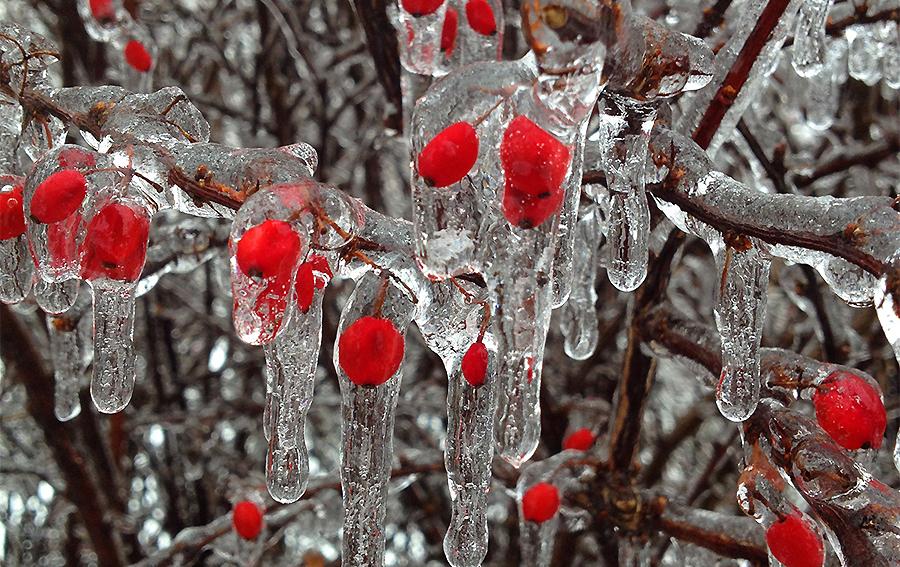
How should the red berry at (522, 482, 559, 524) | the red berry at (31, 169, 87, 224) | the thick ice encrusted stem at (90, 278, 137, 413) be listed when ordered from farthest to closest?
1. the red berry at (522, 482, 559, 524)
2. the thick ice encrusted stem at (90, 278, 137, 413)
3. the red berry at (31, 169, 87, 224)

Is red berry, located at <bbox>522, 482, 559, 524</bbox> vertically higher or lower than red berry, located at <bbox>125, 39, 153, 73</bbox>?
lower

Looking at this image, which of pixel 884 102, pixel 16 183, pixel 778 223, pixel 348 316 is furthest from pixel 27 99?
pixel 884 102

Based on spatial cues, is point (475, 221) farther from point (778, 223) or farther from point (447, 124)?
point (778, 223)

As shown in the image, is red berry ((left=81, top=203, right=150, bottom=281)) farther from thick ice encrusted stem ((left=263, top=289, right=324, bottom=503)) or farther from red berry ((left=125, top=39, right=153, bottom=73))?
red berry ((left=125, top=39, right=153, bottom=73))

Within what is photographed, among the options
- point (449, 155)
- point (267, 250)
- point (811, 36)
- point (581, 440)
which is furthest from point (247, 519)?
point (811, 36)

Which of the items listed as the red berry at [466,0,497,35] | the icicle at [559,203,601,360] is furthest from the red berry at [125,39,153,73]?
the icicle at [559,203,601,360]

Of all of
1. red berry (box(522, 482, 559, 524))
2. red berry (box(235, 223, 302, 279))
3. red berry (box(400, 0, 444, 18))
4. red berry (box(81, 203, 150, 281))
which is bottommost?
red berry (box(522, 482, 559, 524))

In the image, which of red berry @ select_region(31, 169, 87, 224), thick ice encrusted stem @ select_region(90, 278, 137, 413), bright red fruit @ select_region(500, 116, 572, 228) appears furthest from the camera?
thick ice encrusted stem @ select_region(90, 278, 137, 413)
